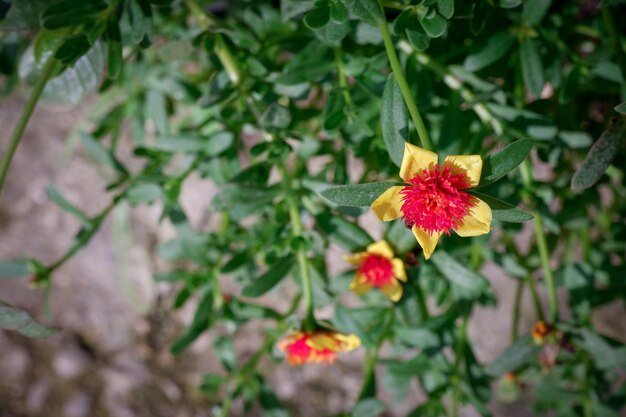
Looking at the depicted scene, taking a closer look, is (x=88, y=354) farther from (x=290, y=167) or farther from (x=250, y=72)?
(x=250, y=72)

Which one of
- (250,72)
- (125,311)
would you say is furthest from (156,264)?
(250,72)

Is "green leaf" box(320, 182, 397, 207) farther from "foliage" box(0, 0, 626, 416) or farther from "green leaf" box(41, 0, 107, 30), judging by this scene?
"green leaf" box(41, 0, 107, 30)

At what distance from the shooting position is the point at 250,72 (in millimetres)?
842

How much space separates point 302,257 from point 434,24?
14.2 inches

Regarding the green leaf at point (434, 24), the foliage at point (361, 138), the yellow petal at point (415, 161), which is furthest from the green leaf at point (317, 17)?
the yellow petal at point (415, 161)

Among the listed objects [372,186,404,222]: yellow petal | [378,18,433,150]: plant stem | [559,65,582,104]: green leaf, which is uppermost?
[378,18,433,150]: plant stem

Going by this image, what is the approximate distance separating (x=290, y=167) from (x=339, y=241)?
0.65 m

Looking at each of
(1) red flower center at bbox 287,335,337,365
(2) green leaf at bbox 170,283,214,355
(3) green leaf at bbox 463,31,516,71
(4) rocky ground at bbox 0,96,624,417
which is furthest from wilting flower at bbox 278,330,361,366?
(4) rocky ground at bbox 0,96,624,417

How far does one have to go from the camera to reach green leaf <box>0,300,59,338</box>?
0.64 metres

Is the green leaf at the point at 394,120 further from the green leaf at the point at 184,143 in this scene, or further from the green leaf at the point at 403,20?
the green leaf at the point at 184,143

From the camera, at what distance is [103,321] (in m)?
1.58

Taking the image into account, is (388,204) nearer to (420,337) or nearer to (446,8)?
(446,8)

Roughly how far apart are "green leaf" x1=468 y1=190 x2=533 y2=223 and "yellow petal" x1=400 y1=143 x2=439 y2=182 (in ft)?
0.19

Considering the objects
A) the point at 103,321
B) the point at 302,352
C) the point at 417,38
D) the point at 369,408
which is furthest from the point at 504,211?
the point at 103,321
